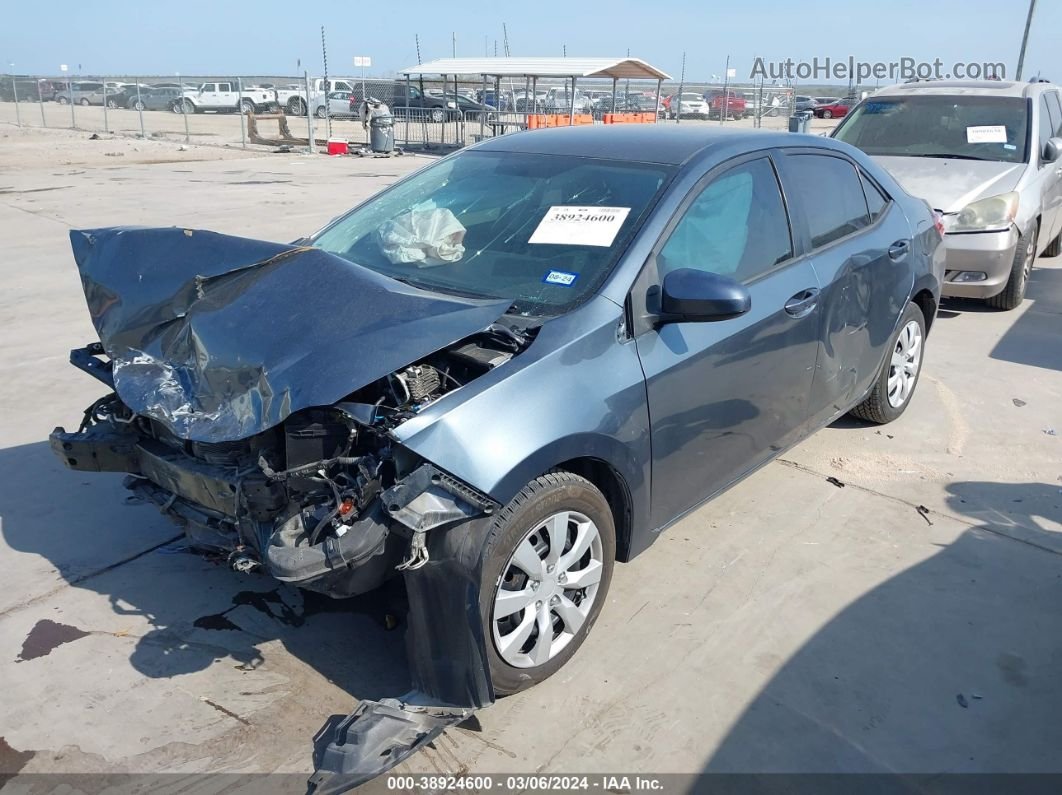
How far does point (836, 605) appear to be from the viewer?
11.6 feet

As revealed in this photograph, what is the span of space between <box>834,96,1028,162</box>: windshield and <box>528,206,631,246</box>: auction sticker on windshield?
6.00 m

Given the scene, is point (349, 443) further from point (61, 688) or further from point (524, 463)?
point (61, 688)

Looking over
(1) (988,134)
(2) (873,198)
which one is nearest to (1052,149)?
(1) (988,134)

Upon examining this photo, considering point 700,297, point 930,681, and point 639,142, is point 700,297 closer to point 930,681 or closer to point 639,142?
point 639,142

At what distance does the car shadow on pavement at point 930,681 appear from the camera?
9.12 feet

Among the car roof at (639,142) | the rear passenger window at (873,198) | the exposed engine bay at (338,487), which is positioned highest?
the car roof at (639,142)

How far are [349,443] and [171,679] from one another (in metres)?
1.18

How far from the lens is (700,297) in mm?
3049

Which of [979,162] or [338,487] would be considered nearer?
[338,487]

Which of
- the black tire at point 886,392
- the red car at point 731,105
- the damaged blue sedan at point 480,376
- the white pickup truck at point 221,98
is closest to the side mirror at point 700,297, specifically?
the damaged blue sedan at point 480,376

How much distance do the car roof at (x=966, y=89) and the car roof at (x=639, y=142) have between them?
17.2ft

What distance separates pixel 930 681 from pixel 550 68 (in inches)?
859

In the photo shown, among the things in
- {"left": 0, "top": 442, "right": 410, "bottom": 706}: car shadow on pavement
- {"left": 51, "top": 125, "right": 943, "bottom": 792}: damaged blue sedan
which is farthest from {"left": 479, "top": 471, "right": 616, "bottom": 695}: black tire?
{"left": 0, "top": 442, "right": 410, "bottom": 706}: car shadow on pavement

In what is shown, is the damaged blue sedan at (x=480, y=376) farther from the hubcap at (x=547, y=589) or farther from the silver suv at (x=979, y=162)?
the silver suv at (x=979, y=162)
